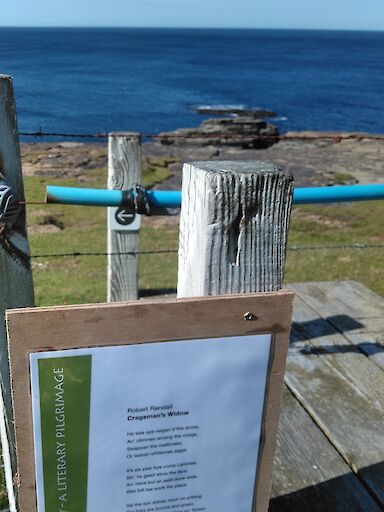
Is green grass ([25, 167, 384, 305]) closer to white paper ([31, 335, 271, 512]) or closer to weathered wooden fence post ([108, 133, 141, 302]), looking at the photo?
weathered wooden fence post ([108, 133, 141, 302])

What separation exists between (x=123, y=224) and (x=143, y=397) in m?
3.05

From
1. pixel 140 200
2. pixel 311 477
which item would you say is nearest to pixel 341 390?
pixel 311 477

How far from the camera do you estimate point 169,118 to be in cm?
4044

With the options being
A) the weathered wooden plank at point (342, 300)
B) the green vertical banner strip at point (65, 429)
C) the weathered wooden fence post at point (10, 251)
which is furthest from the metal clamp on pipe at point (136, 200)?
the weathered wooden plank at point (342, 300)

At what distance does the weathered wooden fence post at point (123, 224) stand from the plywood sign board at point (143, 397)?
2.83 m

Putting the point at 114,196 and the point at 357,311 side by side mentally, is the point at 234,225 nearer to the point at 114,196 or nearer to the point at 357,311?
the point at 114,196

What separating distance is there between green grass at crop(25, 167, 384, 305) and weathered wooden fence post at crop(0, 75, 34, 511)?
116 inches

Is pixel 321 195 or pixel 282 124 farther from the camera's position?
pixel 282 124

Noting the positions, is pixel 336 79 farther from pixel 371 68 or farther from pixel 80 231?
pixel 80 231

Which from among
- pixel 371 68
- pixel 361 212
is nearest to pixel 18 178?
pixel 361 212

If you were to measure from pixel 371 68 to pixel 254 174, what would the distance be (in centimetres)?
9361

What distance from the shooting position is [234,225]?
1346mm

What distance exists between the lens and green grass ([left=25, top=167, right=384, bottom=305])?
5867mm

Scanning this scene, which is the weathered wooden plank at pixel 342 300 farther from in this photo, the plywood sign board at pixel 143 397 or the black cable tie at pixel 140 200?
the plywood sign board at pixel 143 397
